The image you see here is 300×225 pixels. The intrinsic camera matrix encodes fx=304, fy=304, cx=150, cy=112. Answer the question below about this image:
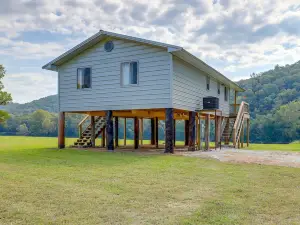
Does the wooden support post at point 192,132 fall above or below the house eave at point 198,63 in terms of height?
below

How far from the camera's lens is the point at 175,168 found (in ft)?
28.9

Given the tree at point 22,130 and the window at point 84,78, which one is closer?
the window at point 84,78

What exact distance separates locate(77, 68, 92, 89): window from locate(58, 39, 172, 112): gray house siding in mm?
202

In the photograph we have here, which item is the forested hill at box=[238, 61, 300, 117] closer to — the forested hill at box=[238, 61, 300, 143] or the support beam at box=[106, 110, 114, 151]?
the forested hill at box=[238, 61, 300, 143]

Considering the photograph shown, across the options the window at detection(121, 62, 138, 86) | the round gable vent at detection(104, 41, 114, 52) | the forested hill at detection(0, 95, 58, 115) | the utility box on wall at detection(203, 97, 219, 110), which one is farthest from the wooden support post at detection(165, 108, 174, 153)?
the forested hill at detection(0, 95, 58, 115)

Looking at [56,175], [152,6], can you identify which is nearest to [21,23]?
[152,6]

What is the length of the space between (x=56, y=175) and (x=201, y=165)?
4.41m

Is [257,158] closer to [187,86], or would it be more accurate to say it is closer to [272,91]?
[187,86]

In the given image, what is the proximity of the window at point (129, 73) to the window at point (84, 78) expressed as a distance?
2131 mm

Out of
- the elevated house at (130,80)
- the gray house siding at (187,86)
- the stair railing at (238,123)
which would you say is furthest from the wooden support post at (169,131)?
the stair railing at (238,123)

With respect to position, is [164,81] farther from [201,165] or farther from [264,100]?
[264,100]

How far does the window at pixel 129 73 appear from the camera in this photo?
14531mm

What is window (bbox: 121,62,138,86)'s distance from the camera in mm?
14531

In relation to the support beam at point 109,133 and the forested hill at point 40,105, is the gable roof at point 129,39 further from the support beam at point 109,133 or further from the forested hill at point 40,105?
the forested hill at point 40,105
